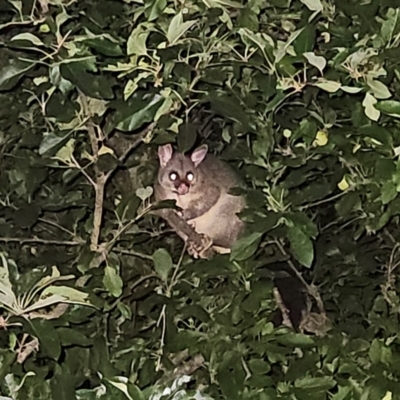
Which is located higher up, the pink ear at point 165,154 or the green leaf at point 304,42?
the green leaf at point 304,42

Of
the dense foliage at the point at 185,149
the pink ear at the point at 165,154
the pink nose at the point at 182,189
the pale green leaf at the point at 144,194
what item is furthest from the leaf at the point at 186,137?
the pink nose at the point at 182,189

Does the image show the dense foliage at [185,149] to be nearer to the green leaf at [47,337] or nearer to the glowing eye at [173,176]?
the green leaf at [47,337]

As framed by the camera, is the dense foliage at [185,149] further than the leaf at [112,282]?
No

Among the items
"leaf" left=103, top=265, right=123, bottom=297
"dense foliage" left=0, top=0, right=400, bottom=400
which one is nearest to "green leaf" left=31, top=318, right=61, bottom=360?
"dense foliage" left=0, top=0, right=400, bottom=400

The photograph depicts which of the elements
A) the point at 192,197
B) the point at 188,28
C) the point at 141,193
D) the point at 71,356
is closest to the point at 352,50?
the point at 188,28

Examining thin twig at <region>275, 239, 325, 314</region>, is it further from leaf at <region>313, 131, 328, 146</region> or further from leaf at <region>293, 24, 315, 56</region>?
leaf at <region>293, 24, 315, 56</region>

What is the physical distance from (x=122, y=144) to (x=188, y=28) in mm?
749

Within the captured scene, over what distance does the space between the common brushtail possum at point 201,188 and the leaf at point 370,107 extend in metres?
1.57

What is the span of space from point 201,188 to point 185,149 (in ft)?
5.18

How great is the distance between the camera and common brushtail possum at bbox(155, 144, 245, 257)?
2.90 metres

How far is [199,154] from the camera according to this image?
2.94m

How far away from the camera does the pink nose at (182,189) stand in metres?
2.98

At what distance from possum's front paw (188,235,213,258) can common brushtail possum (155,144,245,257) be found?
1.10 feet

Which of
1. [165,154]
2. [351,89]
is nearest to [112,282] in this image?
[351,89]
